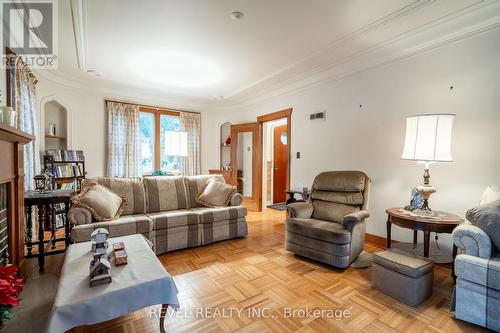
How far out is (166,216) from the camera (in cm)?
283

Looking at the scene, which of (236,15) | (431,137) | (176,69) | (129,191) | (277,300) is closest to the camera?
(277,300)

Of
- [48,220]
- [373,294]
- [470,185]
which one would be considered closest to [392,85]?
[470,185]

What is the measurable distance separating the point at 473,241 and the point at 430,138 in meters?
0.96

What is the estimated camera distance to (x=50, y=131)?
13.1 ft

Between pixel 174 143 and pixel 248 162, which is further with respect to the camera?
pixel 248 162

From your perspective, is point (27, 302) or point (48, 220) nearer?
point (27, 302)

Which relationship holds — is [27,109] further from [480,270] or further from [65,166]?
[480,270]

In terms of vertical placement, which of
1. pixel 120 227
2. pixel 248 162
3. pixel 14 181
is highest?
pixel 248 162

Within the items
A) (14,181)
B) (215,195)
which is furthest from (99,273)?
(215,195)

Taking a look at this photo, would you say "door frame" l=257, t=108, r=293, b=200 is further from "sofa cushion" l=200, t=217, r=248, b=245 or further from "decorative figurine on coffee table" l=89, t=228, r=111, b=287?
"decorative figurine on coffee table" l=89, t=228, r=111, b=287

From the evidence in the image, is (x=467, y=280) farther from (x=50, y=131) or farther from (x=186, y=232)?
(x=50, y=131)

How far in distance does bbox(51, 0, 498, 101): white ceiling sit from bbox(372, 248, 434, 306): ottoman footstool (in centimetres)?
227

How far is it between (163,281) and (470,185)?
297cm

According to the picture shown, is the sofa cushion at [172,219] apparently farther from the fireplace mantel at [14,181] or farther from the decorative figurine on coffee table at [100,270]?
the decorative figurine on coffee table at [100,270]
